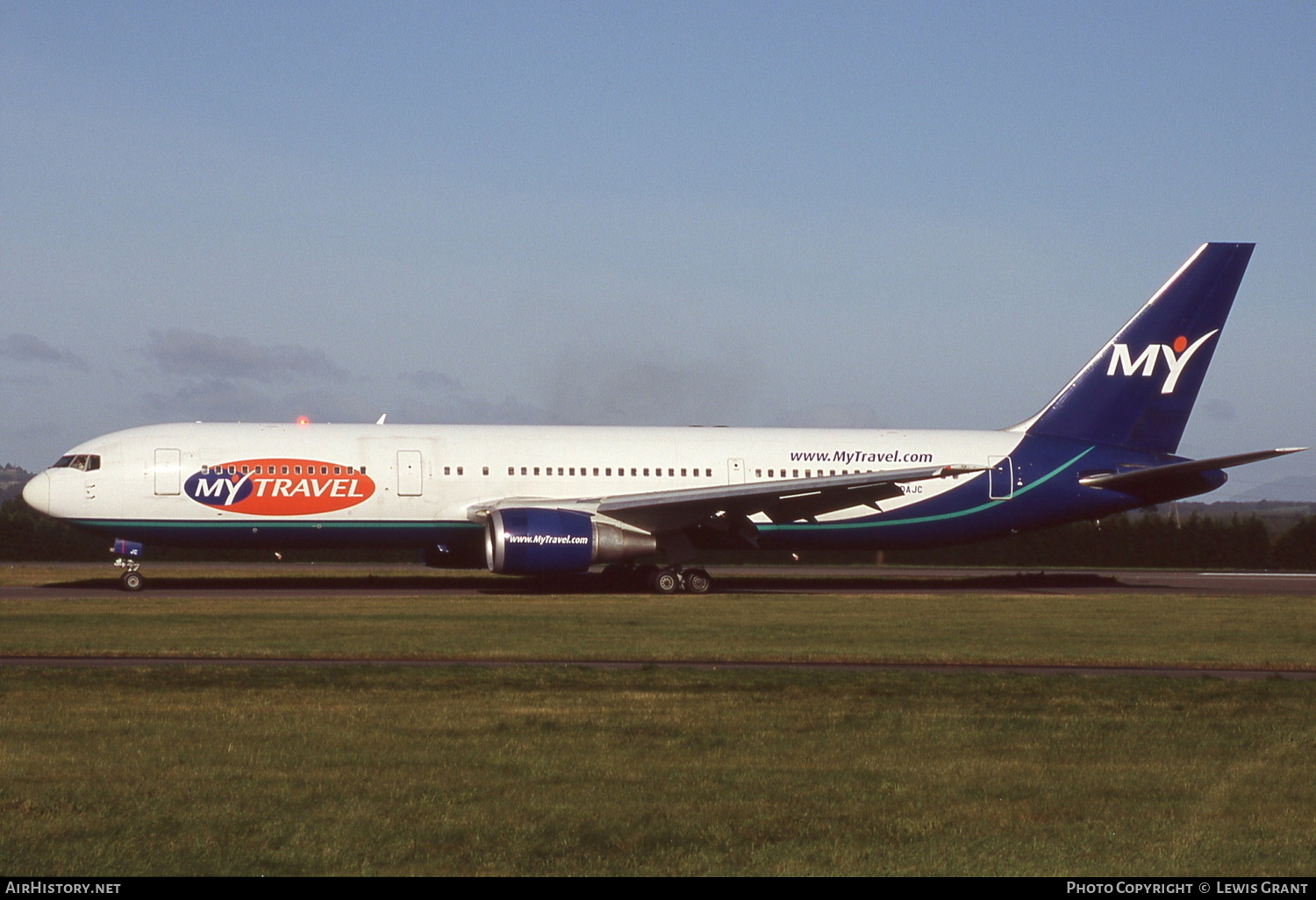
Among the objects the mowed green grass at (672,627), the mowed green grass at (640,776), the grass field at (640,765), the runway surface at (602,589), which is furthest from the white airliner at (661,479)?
the mowed green grass at (640,776)

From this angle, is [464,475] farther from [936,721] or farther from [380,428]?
[936,721]

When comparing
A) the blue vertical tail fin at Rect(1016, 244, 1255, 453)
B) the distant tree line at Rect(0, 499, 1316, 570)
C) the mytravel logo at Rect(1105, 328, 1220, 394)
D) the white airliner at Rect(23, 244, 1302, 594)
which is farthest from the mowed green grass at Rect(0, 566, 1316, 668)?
the distant tree line at Rect(0, 499, 1316, 570)

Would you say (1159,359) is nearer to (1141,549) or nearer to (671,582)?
(671,582)

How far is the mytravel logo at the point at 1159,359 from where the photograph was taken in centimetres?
3616

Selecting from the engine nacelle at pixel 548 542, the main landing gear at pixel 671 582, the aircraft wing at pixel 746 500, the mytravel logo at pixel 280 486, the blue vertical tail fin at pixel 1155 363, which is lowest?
the main landing gear at pixel 671 582

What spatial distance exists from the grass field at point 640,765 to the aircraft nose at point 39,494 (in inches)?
434

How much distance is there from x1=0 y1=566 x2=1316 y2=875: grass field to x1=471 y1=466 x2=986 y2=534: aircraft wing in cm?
1151

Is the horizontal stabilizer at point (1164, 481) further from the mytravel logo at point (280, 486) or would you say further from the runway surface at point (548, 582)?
the mytravel logo at point (280, 486)

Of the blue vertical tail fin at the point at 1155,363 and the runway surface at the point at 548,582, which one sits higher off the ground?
the blue vertical tail fin at the point at 1155,363

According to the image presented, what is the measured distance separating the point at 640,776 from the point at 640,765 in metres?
0.44

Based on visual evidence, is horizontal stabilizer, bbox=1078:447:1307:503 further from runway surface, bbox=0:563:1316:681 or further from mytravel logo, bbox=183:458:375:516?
mytravel logo, bbox=183:458:375:516

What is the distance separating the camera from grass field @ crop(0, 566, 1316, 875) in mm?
8086

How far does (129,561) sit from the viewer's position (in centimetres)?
3153

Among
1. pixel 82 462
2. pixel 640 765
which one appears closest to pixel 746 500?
pixel 82 462
